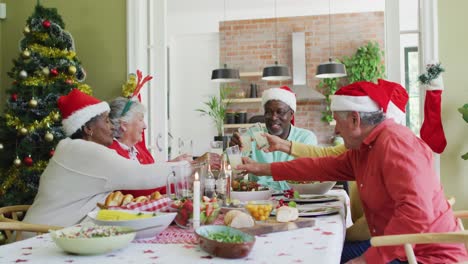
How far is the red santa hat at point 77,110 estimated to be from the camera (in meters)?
2.67

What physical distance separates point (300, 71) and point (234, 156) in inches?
219

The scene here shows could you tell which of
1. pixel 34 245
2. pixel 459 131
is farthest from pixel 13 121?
pixel 459 131

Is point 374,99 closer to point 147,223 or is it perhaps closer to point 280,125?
point 147,223

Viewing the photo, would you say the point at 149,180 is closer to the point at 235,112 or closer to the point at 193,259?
the point at 193,259

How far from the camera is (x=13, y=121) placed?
12.8 ft

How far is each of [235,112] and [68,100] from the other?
5206 mm

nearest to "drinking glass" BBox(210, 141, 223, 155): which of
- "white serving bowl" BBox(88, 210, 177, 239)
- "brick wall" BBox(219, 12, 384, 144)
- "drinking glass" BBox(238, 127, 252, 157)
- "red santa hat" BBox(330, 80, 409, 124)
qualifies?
"drinking glass" BBox(238, 127, 252, 157)

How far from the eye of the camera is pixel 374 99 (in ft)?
6.36

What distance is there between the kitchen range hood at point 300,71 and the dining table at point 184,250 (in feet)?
20.2

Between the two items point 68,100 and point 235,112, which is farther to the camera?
point 235,112

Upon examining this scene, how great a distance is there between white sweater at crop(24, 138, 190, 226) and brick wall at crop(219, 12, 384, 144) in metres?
5.78

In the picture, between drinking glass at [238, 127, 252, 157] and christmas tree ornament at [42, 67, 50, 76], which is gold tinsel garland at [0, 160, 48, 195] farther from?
drinking glass at [238, 127, 252, 157]

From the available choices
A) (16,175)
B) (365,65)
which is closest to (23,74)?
(16,175)

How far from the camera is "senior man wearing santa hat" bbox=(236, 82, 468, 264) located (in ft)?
5.11
